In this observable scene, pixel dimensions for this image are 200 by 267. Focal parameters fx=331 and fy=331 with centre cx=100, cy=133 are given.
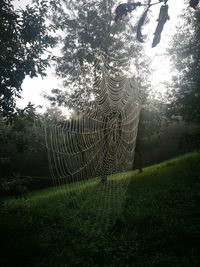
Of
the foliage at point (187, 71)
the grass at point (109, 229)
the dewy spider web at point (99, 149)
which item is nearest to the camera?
the grass at point (109, 229)

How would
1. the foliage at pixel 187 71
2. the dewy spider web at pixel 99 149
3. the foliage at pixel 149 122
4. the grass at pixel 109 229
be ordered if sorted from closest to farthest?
the grass at pixel 109 229
the dewy spider web at pixel 99 149
the foliage at pixel 187 71
the foliage at pixel 149 122

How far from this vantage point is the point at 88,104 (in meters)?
6.56

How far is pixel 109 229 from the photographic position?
7121mm

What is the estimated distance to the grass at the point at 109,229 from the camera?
5719 millimetres

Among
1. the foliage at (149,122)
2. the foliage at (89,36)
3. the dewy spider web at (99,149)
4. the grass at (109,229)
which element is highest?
the foliage at (89,36)

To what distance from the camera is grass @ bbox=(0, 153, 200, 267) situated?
5719 millimetres

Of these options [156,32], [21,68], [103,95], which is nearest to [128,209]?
[103,95]

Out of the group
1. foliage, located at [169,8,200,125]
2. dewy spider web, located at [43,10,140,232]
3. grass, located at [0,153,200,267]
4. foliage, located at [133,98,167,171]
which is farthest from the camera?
foliage, located at [133,98,167,171]

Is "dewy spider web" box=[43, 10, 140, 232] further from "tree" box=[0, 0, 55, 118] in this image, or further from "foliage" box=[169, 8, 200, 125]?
"foliage" box=[169, 8, 200, 125]

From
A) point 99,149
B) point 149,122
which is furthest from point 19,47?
point 149,122

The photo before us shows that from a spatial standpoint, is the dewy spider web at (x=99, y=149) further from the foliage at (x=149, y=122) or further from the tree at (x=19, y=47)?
the foliage at (x=149, y=122)

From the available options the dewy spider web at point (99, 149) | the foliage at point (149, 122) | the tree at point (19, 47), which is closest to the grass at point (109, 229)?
the dewy spider web at point (99, 149)

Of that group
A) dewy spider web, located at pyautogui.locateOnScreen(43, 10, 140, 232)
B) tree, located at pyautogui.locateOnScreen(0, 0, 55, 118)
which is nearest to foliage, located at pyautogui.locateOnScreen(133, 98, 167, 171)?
dewy spider web, located at pyautogui.locateOnScreen(43, 10, 140, 232)

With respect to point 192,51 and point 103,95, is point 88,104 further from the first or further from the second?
point 192,51
